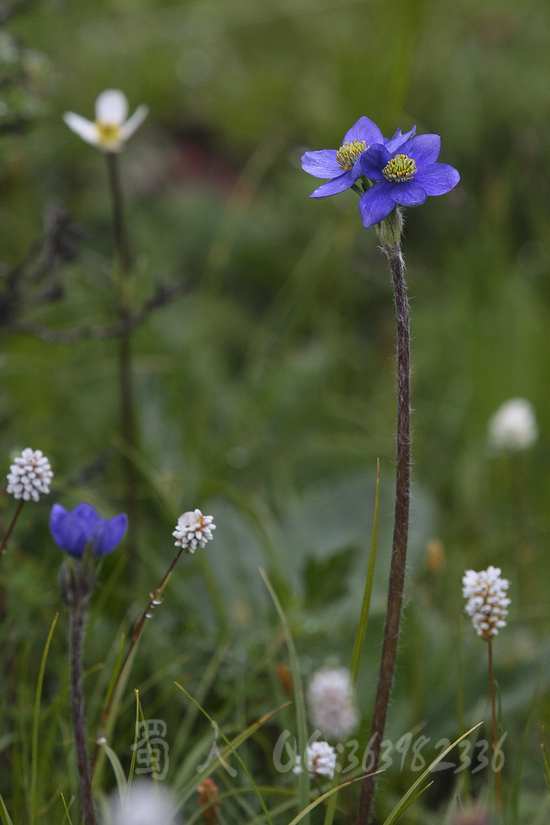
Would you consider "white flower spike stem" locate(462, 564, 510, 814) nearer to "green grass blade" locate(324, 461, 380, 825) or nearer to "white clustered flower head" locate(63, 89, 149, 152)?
"green grass blade" locate(324, 461, 380, 825)

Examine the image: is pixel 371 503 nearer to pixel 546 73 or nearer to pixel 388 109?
pixel 388 109

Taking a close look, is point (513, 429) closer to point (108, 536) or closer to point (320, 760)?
point (320, 760)

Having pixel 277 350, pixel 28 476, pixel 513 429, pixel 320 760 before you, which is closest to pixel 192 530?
pixel 28 476

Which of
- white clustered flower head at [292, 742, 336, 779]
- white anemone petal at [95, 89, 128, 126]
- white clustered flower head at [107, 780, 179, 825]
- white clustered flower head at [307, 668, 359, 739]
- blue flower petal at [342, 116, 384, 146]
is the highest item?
white anemone petal at [95, 89, 128, 126]

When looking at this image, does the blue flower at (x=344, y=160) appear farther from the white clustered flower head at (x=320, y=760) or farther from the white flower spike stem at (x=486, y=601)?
the white clustered flower head at (x=320, y=760)

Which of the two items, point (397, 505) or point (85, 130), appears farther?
point (85, 130)

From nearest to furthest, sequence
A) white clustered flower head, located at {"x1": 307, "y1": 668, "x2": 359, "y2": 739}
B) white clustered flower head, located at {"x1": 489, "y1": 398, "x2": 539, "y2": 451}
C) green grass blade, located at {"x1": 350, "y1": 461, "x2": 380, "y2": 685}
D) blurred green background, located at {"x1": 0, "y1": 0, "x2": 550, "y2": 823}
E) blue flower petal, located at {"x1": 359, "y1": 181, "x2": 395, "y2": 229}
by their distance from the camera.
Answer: blue flower petal, located at {"x1": 359, "y1": 181, "x2": 395, "y2": 229} → green grass blade, located at {"x1": 350, "y1": 461, "x2": 380, "y2": 685} → white clustered flower head, located at {"x1": 307, "y1": 668, "x2": 359, "y2": 739} → blurred green background, located at {"x1": 0, "y1": 0, "x2": 550, "y2": 823} → white clustered flower head, located at {"x1": 489, "y1": 398, "x2": 539, "y2": 451}

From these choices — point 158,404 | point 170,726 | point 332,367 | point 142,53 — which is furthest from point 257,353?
point 142,53

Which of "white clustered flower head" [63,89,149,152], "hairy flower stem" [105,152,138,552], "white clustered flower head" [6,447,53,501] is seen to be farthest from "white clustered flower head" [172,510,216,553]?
"white clustered flower head" [63,89,149,152]
